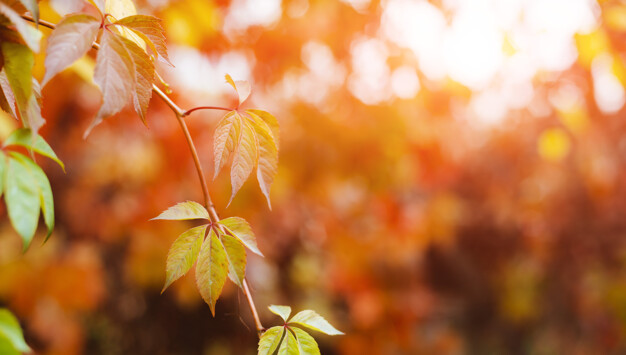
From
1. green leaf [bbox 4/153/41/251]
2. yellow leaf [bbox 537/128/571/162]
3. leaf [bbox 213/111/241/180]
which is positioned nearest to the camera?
green leaf [bbox 4/153/41/251]

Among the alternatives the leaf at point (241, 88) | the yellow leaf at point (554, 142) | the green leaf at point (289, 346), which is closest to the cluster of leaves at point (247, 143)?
the leaf at point (241, 88)

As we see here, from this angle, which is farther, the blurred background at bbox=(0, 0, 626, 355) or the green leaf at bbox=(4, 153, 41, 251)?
the blurred background at bbox=(0, 0, 626, 355)

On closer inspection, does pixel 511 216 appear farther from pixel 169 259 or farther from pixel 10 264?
pixel 169 259

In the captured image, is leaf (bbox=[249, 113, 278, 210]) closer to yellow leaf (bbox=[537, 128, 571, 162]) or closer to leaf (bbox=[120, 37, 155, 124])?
leaf (bbox=[120, 37, 155, 124])

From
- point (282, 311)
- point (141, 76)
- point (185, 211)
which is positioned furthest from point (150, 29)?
point (282, 311)

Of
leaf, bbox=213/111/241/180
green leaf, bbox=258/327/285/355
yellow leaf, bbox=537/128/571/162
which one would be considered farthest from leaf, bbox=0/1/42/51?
yellow leaf, bbox=537/128/571/162
